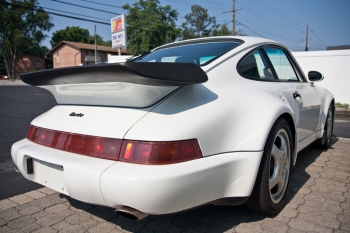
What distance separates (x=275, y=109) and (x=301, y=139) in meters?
1.08

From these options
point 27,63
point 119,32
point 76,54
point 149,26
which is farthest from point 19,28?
point 119,32

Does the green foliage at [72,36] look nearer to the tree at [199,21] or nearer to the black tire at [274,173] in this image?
the tree at [199,21]

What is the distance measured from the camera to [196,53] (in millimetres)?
2580

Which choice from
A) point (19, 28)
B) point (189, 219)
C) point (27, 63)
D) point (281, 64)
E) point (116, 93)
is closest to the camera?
point (116, 93)

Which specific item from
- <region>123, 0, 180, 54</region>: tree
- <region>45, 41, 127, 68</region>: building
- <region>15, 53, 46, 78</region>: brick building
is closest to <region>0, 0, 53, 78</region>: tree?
<region>45, 41, 127, 68</region>: building

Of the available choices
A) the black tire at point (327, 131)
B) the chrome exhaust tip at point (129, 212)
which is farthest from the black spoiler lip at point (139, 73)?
the black tire at point (327, 131)

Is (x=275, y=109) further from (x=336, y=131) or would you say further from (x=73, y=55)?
(x=73, y=55)

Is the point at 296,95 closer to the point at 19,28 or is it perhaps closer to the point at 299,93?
the point at 299,93

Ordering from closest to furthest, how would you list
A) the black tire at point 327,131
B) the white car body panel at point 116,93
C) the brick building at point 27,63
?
the white car body panel at point 116,93 → the black tire at point 327,131 → the brick building at point 27,63

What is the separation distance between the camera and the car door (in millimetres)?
2900

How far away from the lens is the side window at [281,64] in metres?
2.94

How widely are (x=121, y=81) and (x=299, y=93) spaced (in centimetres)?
216

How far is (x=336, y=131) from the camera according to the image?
21.2 ft

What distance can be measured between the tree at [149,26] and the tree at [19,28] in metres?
14.6
